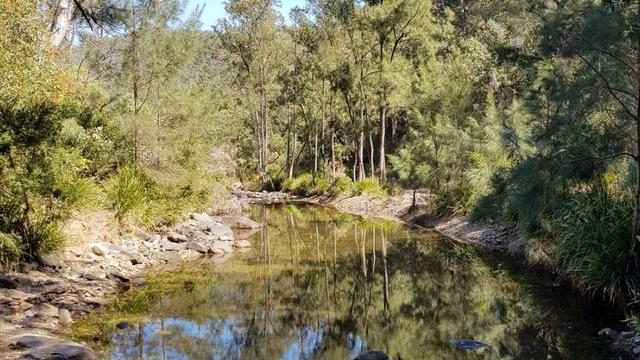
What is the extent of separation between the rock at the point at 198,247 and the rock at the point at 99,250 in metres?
3.62

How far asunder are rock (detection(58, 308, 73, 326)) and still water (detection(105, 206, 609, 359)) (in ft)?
2.99

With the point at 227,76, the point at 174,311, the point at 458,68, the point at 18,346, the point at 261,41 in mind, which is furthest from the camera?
the point at 227,76

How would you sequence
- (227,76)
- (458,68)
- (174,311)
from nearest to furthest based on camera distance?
(174,311) → (458,68) → (227,76)

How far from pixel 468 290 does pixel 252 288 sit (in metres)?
4.90

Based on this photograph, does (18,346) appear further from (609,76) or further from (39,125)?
(609,76)

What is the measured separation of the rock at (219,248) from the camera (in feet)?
59.3

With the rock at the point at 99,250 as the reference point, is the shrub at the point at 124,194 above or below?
above

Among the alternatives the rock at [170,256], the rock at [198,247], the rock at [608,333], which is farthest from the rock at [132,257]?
the rock at [608,333]

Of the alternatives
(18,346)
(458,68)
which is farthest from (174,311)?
(458,68)

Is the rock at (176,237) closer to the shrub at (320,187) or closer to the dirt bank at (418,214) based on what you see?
the dirt bank at (418,214)

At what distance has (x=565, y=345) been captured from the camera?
9.24 meters

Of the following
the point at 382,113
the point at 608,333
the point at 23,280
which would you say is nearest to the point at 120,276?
the point at 23,280

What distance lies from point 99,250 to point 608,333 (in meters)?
11.3

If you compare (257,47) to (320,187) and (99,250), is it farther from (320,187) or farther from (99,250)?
(99,250)
